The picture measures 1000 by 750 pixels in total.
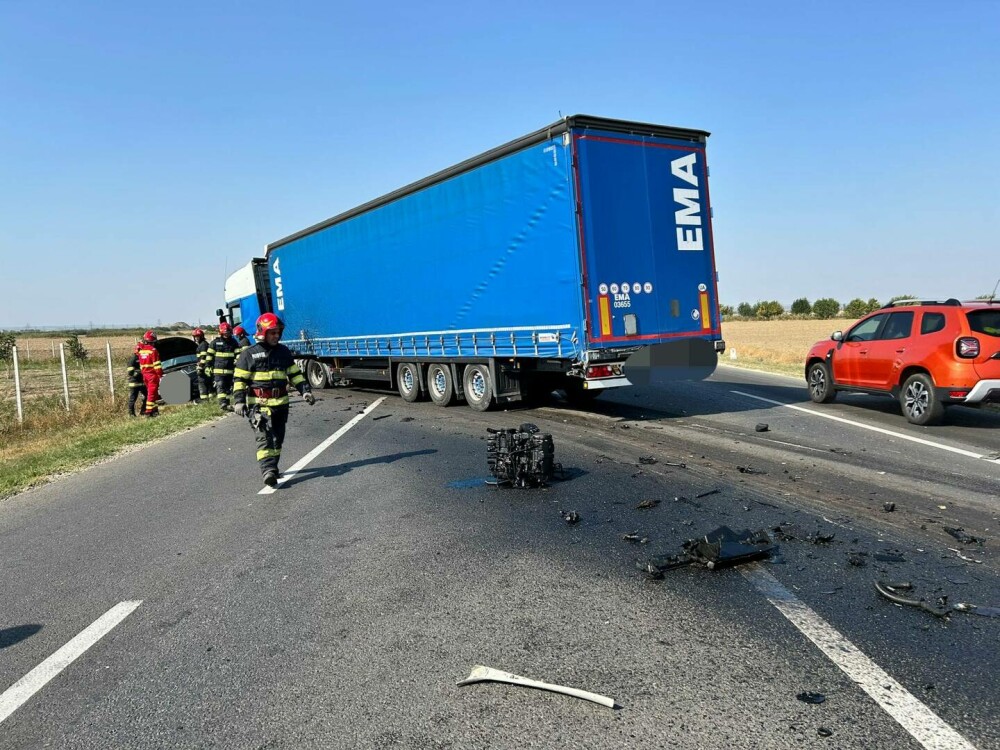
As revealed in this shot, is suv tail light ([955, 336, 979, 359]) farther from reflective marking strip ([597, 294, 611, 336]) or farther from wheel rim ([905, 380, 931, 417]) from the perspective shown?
reflective marking strip ([597, 294, 611, 336])

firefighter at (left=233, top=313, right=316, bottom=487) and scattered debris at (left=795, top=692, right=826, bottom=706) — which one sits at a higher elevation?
firefighter at (left=233, top=313, right=316, bottom=487)

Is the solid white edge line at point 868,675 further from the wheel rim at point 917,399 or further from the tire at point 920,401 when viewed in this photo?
the wheel rim at point 917,399

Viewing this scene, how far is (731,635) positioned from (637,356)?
7155 mm

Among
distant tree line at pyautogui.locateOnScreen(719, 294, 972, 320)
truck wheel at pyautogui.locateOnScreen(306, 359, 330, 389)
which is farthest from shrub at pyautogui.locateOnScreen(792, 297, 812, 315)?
truck wheel at pyautogui.locateOnScreen(306, 359, 330, 389)

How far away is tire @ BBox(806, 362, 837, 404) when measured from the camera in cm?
1216

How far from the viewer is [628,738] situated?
8.86 ft

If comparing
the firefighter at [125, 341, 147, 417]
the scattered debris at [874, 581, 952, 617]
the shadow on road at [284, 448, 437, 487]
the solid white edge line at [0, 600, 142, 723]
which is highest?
the firefighter at [125, 341, 147, 417]

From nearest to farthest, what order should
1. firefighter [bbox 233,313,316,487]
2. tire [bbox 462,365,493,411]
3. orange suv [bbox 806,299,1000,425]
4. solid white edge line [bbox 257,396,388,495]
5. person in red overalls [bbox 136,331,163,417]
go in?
firefighter [bbox 233,313,316,487], solid white edge line [bbox 257,396,388,495], orange suv [bbox 806,299,1000,425], tire [bbox 462,365,493,411], person in red overalls [bbox 136,331,163,417]

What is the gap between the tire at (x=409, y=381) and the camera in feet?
48.4

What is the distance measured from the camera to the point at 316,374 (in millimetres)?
20078

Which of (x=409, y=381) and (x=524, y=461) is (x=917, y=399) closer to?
(x=524, y=461)

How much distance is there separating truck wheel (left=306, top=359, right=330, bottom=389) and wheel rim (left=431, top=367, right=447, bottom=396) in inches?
246

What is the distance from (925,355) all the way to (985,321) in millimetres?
802

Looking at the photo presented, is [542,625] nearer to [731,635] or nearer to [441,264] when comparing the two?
[731,635]
